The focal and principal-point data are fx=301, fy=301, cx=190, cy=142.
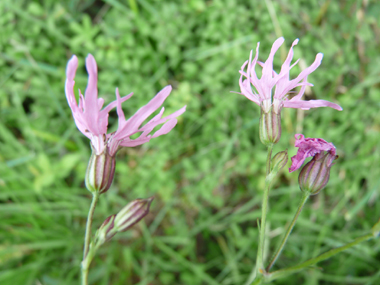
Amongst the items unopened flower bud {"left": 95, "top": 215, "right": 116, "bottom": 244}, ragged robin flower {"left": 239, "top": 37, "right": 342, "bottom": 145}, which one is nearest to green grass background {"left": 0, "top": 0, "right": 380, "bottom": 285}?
ragged robin flower {"left": 239, "top": 37, "right": 342, "bottom": 145}

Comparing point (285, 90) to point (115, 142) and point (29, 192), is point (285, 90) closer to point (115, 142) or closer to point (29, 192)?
point (115, 142)

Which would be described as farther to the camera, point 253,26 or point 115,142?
point 253,26

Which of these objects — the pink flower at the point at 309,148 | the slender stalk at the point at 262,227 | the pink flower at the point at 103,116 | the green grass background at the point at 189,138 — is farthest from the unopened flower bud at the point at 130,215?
the green grass background at the point at 189,138

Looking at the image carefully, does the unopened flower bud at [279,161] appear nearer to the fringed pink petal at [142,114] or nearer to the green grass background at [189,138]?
the fringed pink petal at [142,114]

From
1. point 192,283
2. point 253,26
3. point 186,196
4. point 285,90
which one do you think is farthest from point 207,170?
point 285,90

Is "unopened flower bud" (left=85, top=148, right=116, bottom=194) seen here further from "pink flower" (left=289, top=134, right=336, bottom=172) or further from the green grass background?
the green grass background

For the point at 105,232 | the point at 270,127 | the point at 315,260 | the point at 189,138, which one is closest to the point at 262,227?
the point at 315,260

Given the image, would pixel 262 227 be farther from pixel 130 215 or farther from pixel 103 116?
pixel 103 116

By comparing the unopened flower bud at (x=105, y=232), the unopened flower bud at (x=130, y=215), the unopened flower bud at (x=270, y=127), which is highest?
the unopened flower bud at (x=270, y=127)
